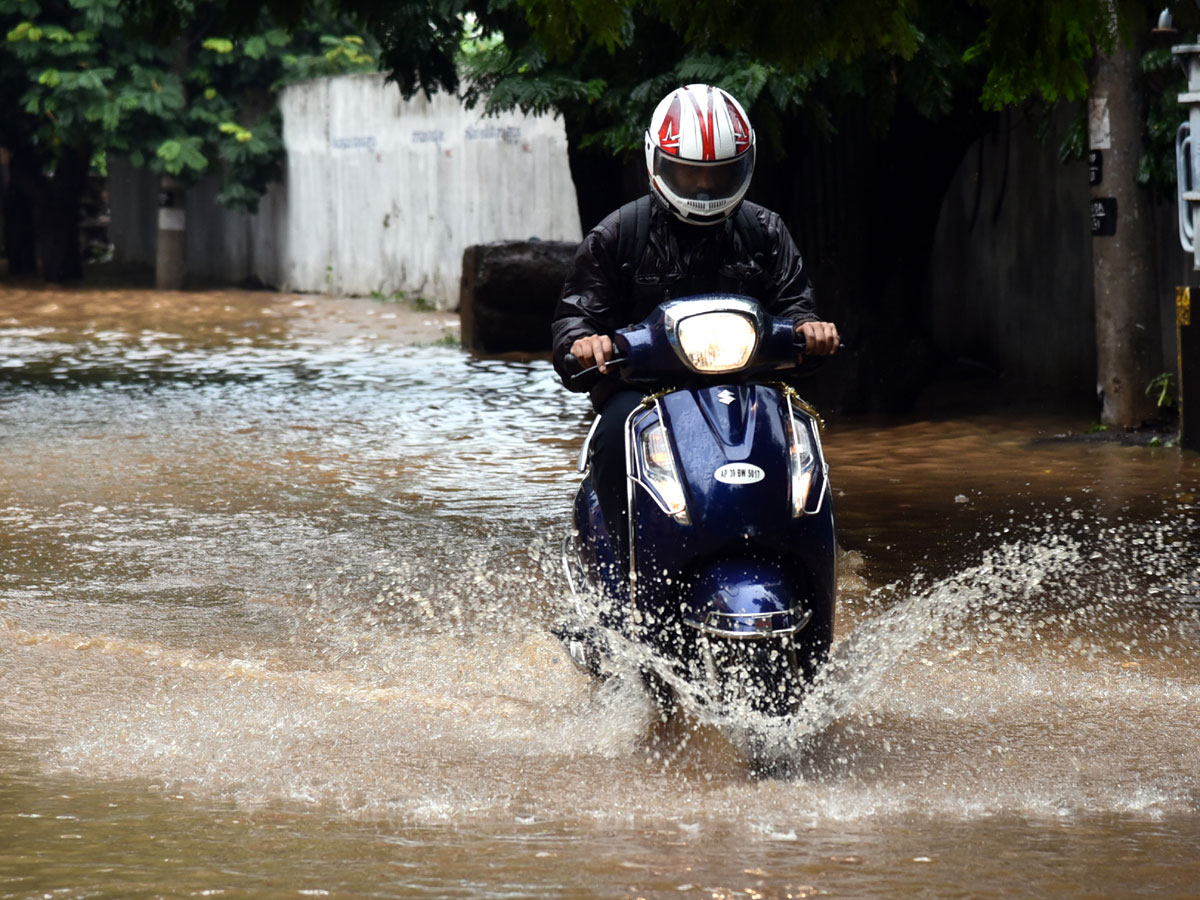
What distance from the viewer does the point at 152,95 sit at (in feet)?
81.9

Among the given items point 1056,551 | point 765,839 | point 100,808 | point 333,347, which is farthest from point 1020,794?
point 333,347

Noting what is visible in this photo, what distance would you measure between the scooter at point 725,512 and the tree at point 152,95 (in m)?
20.9

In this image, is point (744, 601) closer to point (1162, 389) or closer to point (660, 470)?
point (660, 470)

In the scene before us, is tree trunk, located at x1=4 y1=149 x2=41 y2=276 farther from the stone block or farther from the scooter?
the scooter

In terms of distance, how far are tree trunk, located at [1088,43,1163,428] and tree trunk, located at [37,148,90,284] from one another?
2088 cm

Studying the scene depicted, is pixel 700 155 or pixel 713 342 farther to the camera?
pixel 700 155

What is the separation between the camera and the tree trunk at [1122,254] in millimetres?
9945

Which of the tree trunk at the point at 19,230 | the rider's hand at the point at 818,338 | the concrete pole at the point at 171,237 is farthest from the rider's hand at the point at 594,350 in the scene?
the tree trunk at the point at 19,230

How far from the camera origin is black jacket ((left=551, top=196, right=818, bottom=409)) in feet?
15.3

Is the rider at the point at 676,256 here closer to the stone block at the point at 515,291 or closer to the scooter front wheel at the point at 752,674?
the scooter front wheel at the point at 752,674

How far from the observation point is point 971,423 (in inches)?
434

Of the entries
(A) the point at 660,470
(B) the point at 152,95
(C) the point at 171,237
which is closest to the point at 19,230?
(C) the point at 171,237

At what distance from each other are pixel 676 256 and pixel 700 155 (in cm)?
33

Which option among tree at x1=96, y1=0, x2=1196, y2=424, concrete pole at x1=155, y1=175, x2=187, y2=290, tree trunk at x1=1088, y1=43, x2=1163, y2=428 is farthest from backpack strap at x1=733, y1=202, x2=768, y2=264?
concrete pole at x1=155, y1=175, x2=187, y2=290
